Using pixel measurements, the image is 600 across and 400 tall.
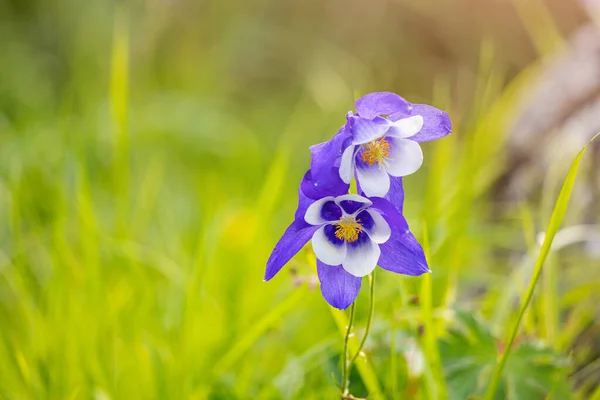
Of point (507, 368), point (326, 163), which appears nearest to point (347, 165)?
point (326, 163)

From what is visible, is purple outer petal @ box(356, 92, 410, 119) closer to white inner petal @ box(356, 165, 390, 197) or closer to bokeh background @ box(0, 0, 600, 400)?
white inner petal @ box(356, 165, 390, 197)

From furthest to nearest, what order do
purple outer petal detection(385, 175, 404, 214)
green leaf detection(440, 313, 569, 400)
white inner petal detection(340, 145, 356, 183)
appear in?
1. green leaf detection(440, 313, 569, 400)
2. purple outer petal detection(385, 175, 404, 214)
3. white inner petal detection(340, 145, 356, 183)

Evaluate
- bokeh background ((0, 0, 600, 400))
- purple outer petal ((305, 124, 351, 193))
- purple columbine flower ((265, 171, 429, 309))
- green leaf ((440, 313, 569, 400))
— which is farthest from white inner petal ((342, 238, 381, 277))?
green leaf ((440, 313, 569, 400))

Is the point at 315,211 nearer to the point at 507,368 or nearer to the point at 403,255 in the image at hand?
the point at 403,255

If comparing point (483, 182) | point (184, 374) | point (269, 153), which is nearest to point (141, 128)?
point (269, 153)

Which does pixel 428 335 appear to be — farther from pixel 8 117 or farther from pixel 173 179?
pixel 8 117

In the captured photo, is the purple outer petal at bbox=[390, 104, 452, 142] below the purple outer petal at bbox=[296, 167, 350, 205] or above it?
above
